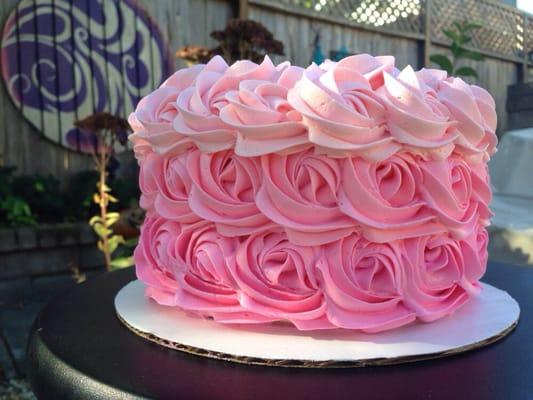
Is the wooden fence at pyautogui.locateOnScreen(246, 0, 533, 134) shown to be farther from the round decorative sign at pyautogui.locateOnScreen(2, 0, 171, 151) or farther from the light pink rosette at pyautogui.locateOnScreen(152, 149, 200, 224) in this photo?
the light pink rosette at pyautogui.locateOnScreen(152, 149, 200, 224)

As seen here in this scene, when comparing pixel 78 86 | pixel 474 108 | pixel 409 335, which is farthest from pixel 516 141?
pixel 78 86

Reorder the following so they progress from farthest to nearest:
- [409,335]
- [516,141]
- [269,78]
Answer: [516,141]
[269,78]
[409,335]

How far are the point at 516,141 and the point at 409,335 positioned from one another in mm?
1828

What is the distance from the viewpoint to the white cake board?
61cm

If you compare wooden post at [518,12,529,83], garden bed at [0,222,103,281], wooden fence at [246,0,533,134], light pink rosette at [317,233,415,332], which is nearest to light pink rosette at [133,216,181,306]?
light pink rosette at [317,233,415,332]

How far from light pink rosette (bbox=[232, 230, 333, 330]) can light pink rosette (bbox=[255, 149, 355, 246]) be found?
2 cm

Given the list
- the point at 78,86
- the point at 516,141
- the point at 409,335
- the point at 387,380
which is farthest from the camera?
the point at 78,86

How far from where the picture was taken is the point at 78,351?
0.67 m

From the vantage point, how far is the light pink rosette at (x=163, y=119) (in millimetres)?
772

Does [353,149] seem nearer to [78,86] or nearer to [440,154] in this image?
[440,154]

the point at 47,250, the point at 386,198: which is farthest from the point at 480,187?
the point at 47,250

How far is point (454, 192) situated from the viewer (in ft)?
2.47

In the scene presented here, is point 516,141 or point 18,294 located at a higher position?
point 516,141

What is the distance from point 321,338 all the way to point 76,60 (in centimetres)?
240
